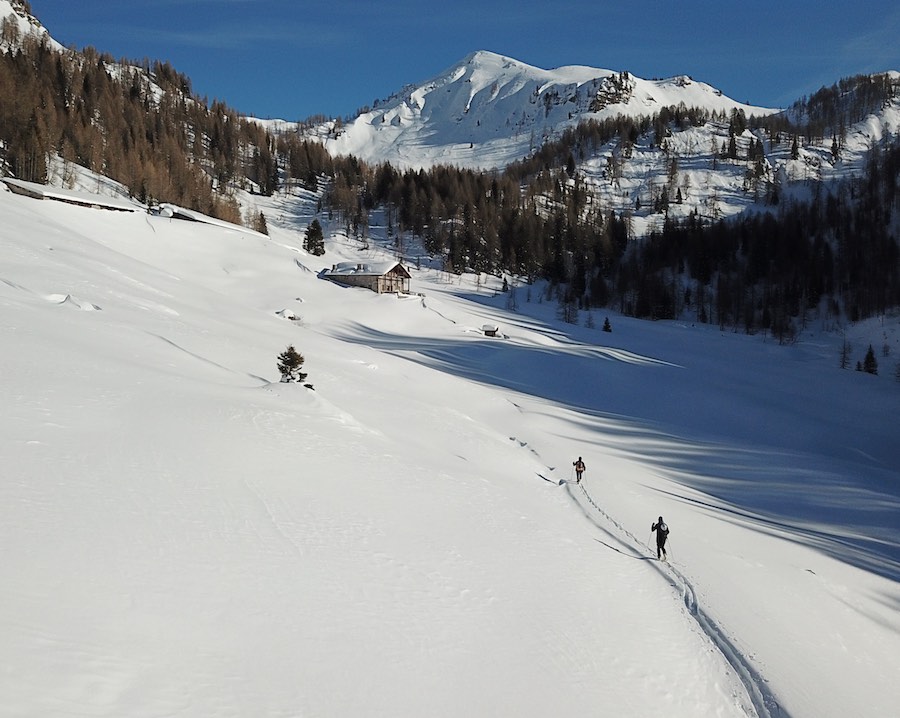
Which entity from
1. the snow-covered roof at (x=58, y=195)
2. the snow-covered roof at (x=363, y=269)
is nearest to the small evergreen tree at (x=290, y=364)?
the snow-covered roof at (x=363, y=269)

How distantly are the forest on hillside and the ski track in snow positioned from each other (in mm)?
64455

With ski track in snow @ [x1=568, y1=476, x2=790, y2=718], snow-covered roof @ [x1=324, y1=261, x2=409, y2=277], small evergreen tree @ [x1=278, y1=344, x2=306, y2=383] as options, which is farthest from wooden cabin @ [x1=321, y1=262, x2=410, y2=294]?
ski track in snow @ [x1=568, y1=476, x2=790, y2=718]

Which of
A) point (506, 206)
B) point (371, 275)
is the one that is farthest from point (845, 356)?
point (506, 206)

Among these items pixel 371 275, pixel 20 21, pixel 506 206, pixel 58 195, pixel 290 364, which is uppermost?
pixel 20 21

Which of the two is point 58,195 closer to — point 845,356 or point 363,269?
point 363,269

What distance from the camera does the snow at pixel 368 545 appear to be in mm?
6434

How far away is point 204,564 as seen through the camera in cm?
788

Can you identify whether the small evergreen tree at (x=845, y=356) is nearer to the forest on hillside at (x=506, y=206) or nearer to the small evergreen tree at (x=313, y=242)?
the forest on hillside at (x=506, y=206)

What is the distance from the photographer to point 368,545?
10062mm

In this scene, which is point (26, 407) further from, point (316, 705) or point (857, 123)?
point (857, 123)

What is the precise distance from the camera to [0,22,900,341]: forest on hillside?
8456 cm

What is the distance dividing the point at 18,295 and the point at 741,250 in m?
125

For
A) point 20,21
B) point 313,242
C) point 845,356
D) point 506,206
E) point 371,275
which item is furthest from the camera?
point 20,21

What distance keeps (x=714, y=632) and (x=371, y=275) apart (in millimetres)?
56498
